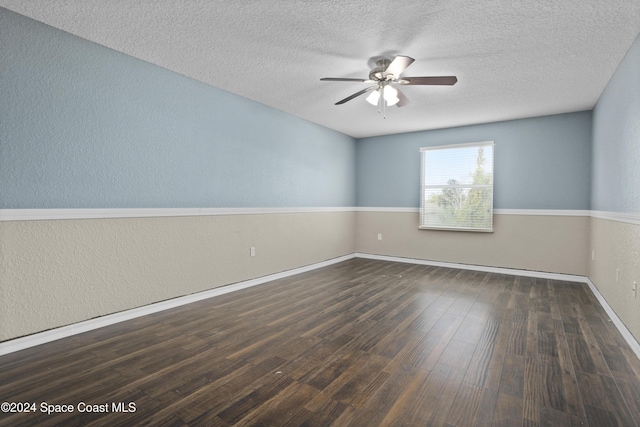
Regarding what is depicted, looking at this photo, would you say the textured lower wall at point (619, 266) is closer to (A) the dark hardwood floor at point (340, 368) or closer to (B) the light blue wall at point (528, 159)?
(A) the dark hardwood floor at point (340, 368)

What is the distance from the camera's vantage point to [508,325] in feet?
8.87

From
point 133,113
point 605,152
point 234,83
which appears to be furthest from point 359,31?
point 605,152

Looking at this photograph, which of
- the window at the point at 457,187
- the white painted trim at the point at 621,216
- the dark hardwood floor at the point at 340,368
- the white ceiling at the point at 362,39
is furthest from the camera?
the window at the point at 457,187

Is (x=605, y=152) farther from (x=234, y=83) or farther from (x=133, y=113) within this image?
(x=133, y=113)

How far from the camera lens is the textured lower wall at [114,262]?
2.20 m

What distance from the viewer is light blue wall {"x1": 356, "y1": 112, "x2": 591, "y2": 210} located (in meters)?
4.32

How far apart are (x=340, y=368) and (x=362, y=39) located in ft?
7.73

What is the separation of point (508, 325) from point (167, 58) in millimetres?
3751

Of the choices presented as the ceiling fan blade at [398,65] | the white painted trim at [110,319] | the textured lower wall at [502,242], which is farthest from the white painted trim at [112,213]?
the textured lower wall at [502,242]

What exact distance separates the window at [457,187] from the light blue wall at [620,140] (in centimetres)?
135

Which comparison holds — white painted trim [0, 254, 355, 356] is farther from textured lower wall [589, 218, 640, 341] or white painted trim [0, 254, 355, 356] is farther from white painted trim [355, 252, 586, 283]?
textured lower wall [589, 218, 640, 341]

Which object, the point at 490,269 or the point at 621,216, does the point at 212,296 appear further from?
the point at 490,269

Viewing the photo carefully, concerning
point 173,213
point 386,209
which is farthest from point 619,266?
point 173,213

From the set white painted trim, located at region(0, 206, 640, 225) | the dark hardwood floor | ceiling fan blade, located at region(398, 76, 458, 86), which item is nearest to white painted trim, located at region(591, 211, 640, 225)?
white painted trim, located at region(0, 206, 640, 225)
